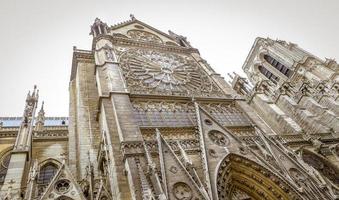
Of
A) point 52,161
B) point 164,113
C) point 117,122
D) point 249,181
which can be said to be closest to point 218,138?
point 249,181

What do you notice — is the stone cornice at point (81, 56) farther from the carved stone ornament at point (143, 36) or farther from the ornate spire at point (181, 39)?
the ornate spire at point (181, 39)

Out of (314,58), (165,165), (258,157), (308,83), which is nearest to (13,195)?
(165,165)

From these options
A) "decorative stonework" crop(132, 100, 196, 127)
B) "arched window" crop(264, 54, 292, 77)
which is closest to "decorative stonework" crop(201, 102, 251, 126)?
"decorative stonework" crop(132, 100, 196, 127)

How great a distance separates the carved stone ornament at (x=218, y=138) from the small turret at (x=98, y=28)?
11.4 metres

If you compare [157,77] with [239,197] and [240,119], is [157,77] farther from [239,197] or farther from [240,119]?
[239,197]

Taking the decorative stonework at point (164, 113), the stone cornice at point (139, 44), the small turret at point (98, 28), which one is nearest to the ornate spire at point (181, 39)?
the stone cornice at point (139, 44)

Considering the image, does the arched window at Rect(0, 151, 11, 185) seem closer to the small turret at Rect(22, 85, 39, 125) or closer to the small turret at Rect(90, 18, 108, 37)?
the small turret at Rect(22, 85, 39, 125)

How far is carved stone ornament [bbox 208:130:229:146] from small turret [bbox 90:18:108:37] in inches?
448

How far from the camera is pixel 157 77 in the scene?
17547 millimetres

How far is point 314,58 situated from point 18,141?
28656 millimetres

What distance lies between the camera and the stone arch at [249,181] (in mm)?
11070

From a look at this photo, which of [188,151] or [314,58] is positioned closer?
[188,151]

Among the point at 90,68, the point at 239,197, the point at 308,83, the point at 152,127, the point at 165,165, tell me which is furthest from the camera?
the point at 308,83

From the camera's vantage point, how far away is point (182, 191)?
31.0 feet
